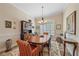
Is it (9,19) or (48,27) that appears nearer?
(9,19)

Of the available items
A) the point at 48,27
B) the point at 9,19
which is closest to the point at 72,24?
the point at 48,27

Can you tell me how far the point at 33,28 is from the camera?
16.2ft

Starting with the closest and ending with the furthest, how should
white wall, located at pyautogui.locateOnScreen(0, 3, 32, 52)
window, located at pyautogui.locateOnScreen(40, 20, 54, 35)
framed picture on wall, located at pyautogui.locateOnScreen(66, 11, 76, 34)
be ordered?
1. framed picture on wall, located at pyautogui.locateOnScreen(66, 11, 76, 34)
2. white wall, located at pyautogui.locateOnScreen(0, 3, 32, 52)
3. window, located at pyautogui.locateOnScreen(40, 20, 54, 35)

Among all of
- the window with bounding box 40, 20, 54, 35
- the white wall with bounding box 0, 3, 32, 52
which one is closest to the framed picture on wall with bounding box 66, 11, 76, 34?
the window with bounding box 40, 20, 54, 35

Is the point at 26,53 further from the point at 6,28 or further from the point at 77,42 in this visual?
the point at 6,28

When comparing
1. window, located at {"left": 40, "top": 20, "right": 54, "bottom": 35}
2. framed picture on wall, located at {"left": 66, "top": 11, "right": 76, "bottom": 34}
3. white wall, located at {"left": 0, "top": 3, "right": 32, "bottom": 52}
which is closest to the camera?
framed picture on wall, located at {"left": 66, "top": 11, "right": 76, "bottom": 34}

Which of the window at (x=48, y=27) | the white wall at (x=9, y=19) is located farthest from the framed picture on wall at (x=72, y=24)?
the white wall at (x=9, y=19)

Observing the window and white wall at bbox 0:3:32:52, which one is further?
the window

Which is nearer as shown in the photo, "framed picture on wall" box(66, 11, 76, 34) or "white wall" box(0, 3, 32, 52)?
"framed picture on wall" box(66, 11, 76, 34)

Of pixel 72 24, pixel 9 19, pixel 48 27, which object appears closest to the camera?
pixel 72 24

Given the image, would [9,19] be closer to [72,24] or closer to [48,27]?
[48,27]

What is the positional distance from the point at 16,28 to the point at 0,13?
0.84 m

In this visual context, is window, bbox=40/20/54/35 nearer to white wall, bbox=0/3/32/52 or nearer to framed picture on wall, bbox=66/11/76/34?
framed picture on wall, bbox=66/11/76/34

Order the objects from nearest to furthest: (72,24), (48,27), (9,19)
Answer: (72,24)
(9,19)
(48,27)
